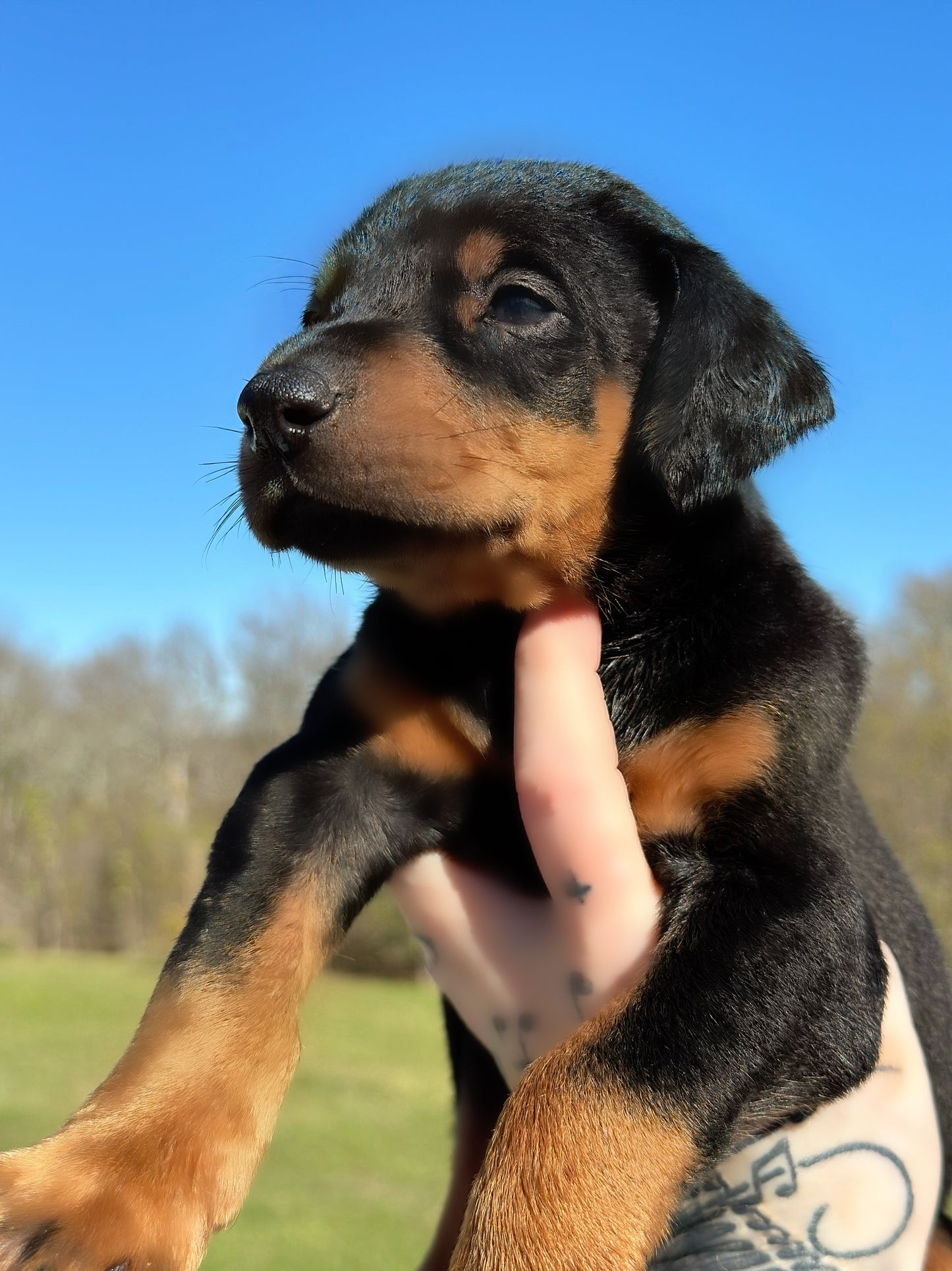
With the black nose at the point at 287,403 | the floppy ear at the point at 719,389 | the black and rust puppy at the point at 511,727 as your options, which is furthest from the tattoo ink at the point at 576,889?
the black nose at the point at 287,403

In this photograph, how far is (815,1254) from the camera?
6.66 ft

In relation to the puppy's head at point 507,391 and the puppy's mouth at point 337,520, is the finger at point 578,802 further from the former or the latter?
the puppy's mouth at point 337,520

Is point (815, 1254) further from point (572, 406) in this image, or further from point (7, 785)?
point (7, 785)

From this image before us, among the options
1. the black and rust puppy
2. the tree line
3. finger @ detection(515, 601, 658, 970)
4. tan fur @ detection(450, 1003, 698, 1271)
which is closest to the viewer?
tan fur @ detection(450, 1003, 698, 1271)

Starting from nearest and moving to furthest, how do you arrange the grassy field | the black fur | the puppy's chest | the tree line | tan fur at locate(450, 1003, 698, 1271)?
tan fur at locate(450, 1003, 698, 1271) → the black fur → the puppy's chest → the grassy field → the tree line

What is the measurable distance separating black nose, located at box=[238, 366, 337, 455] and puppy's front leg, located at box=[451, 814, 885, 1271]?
112 centimetres

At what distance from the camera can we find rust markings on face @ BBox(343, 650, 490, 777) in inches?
91.0

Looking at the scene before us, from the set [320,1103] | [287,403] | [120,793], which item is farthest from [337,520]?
[120,793]

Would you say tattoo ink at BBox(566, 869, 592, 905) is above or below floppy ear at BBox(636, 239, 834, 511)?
below

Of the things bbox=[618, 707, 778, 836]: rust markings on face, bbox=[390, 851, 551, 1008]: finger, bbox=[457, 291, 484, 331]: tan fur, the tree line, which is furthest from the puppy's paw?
the tree line

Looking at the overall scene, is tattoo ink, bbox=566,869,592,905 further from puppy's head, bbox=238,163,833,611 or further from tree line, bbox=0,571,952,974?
tree line, bbox=0,571,952,974

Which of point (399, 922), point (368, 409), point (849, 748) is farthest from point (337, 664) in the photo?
point (399, 922)

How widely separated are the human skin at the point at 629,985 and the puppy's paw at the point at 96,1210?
830 millimetres

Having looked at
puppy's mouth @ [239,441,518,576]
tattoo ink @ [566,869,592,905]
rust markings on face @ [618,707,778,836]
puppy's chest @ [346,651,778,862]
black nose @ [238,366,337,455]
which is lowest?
tattoo ink @ [566,869,592,905]
